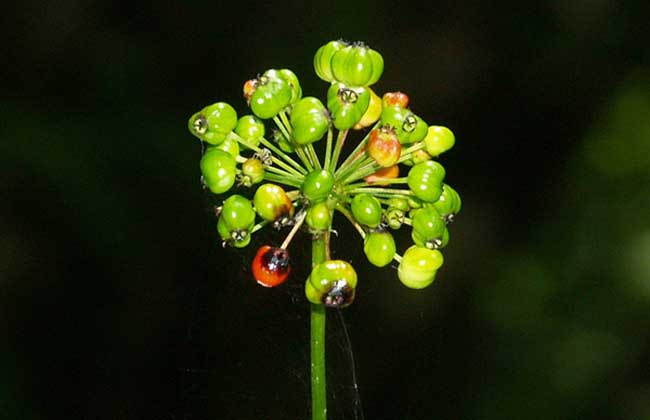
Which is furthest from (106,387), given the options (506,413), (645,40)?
(645,40)

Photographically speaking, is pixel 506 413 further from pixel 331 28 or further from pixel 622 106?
pixel 331 28

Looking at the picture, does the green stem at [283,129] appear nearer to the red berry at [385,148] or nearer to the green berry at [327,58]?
the green berry at [327,58]

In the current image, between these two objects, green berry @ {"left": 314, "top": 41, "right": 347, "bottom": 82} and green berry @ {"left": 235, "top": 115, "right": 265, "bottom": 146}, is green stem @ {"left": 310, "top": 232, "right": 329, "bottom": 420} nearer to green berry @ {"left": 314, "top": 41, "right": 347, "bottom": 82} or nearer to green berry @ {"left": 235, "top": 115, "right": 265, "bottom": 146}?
green berry @ {"left": 235, "top": 115, "right": 265, "bottom": 146}

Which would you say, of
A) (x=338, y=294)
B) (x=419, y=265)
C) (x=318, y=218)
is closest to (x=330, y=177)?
(x=318, y=218)

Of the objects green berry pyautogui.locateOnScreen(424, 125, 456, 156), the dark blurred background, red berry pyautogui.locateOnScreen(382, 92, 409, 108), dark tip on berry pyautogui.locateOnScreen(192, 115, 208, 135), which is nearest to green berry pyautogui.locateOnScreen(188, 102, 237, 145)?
dark tip on berry pyautogui.locateOnScreen(192, 115, 208, 135)

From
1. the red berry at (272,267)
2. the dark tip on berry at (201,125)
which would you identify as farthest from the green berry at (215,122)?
the red berry at (272,267)

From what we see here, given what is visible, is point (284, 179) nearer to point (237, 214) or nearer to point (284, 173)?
point (284, 173)

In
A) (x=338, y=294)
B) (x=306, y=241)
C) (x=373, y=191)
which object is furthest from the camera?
(x=306, y=241)

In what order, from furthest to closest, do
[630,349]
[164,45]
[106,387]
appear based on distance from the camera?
[164,45], [106,387], [630,349]
